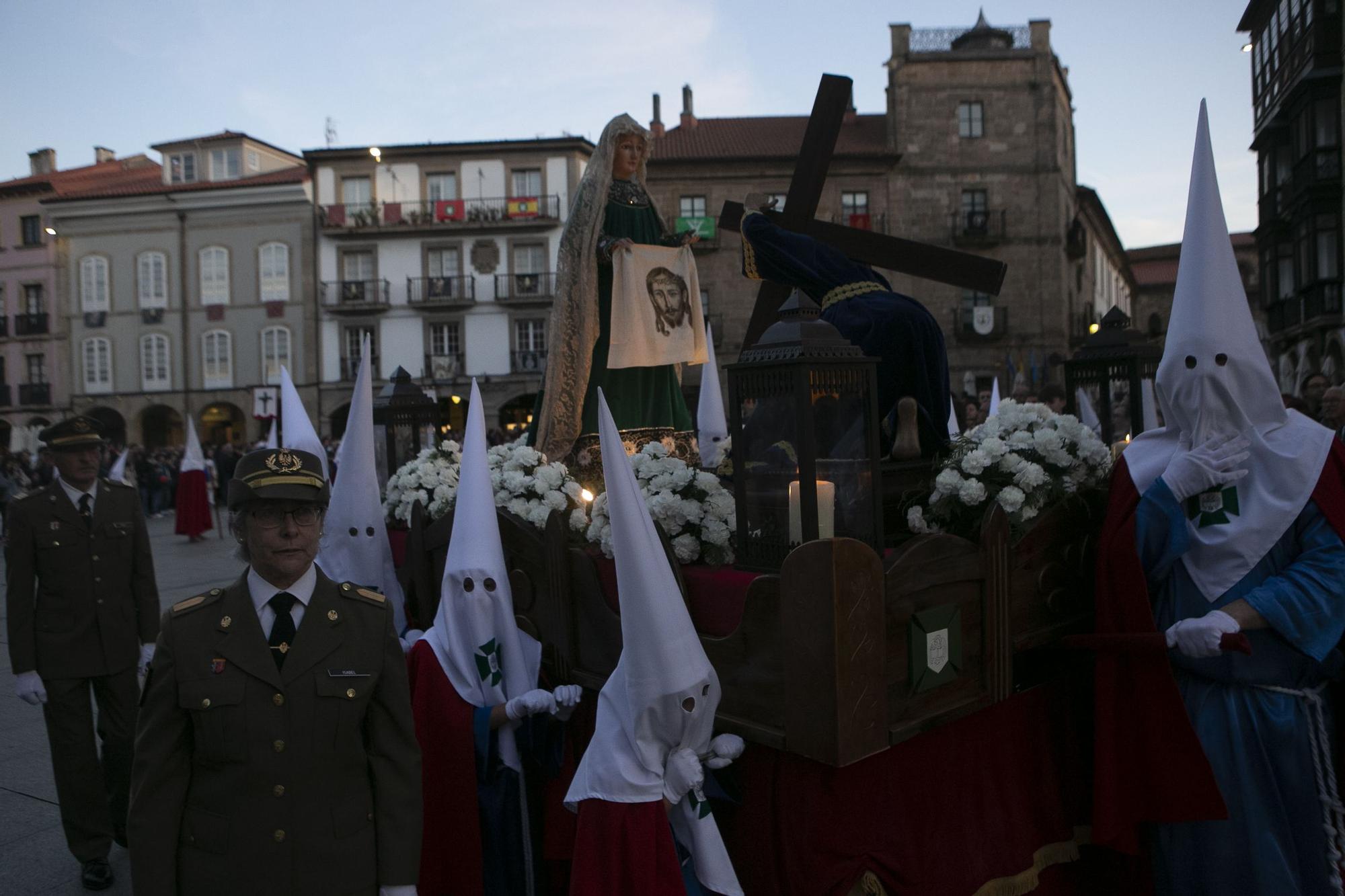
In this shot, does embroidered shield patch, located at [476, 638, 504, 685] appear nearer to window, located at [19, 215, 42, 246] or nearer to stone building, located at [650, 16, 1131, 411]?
stone building, located at [650, 16, 1131, 411]

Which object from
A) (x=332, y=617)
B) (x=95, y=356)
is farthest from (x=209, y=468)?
(x=332, y=617)

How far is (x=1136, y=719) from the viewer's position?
10.7 feet

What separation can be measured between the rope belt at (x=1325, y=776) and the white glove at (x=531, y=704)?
2.38 meters

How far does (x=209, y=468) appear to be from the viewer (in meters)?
22.2

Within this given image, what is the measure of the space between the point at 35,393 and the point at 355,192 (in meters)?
15.6

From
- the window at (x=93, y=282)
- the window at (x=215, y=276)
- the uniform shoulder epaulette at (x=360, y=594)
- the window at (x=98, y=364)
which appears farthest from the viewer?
the window at (x=98, y=364)

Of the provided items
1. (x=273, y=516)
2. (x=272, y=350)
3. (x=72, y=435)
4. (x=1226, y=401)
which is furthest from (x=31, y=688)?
(x=272, y=350)

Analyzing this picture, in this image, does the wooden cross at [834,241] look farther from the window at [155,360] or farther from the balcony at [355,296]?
the window at [155,360]

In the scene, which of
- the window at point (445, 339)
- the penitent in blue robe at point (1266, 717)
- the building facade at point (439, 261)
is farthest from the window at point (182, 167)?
the penitent in blue robe at point (1266, 717)

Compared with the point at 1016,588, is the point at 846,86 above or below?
above

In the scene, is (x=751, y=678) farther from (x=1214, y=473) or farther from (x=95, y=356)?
(x=95, y=356)

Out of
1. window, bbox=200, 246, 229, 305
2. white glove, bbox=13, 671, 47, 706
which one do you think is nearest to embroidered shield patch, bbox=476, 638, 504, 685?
white glove, bbox=13, 671, 47, 706

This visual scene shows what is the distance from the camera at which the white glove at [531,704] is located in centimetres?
339

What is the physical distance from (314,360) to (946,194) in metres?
23.5
